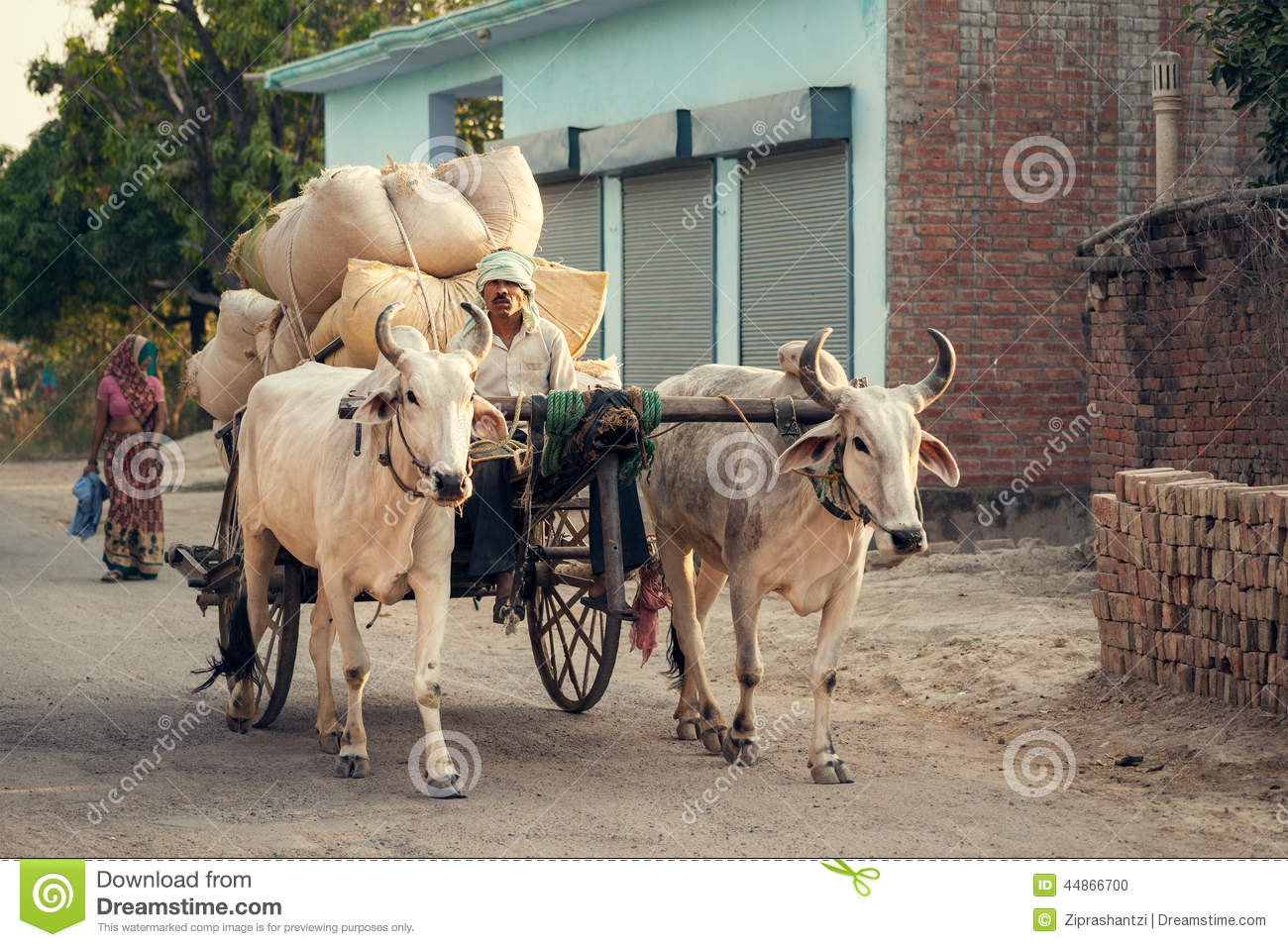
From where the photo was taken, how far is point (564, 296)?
24.8 feet

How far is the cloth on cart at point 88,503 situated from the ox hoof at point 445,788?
27.2 feet

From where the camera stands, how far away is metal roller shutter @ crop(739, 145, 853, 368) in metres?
11.9

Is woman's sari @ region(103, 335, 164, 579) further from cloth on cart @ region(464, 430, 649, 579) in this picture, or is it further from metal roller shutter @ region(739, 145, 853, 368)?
cloth on cart @ region(464, 430, 649, 579)

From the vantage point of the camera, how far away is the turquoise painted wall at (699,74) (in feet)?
37.7

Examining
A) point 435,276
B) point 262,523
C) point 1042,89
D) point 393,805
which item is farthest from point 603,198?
point 393,805

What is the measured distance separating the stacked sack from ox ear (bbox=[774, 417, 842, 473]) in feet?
6.58

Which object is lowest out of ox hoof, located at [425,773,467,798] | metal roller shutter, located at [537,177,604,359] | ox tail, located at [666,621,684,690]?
ox hoof, located at [425,773,467,798]

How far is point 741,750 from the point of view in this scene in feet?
20.7

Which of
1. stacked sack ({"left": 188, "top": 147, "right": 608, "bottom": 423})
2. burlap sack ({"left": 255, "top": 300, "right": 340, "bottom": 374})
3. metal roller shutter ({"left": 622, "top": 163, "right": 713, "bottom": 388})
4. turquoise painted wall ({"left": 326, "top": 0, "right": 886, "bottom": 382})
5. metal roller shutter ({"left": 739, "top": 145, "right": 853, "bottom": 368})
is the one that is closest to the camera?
stacked sack ({"left": 188, "top": 147, "right": 608, "bottom": 423})

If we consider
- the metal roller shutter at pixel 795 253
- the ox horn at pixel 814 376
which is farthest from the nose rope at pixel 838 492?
the metal roller shutter at pixel 795 253

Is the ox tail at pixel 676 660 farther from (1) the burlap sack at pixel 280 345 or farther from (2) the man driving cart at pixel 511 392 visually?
(1) the burlap sack at pixel 280 345

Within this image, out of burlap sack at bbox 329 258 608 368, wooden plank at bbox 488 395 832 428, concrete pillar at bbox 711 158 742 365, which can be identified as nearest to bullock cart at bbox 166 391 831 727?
wooden plank at bbox 488 395 832 428

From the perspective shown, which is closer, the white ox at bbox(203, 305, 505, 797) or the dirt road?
the dirt road

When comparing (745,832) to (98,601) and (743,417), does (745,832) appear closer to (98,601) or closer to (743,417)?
(743,417)
